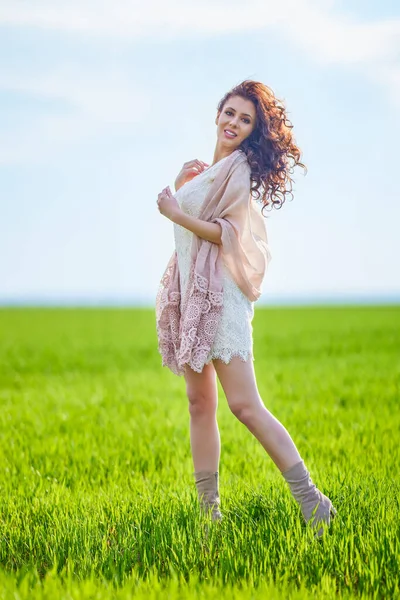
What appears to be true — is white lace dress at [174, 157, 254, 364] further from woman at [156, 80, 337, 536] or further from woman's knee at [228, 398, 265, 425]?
woman's knee at [228, 398, 265, 425]

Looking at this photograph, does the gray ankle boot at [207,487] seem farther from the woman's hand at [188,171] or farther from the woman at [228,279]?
the woman's hand at [188,171]

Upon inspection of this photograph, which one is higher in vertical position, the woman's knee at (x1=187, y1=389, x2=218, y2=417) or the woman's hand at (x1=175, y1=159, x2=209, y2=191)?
the woman's hand at (x1=175, y1=159, x2=209, y2=191)

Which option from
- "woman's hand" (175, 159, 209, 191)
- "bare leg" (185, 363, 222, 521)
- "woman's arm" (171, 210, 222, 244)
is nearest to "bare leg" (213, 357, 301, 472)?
"bare leg" (185, 363, 222, 521)

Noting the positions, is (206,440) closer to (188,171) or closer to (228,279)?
(228,279)

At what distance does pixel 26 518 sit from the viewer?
14.0ft

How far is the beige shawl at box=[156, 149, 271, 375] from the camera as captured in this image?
393 centimetres

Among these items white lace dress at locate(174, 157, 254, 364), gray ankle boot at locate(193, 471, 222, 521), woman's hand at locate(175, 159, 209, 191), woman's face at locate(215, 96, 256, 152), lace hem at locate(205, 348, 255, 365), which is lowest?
gray ankle boot at locate(193, 471, 222, 521)

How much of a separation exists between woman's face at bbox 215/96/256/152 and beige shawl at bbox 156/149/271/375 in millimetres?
99

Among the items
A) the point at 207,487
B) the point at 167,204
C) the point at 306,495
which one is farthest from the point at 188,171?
the point at 306,495

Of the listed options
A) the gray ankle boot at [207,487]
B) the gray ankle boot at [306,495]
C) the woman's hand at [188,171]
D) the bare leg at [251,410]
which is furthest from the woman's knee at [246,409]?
the woman's hand at [188,171]

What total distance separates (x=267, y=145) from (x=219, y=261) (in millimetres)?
680

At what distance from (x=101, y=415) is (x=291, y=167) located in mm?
4960

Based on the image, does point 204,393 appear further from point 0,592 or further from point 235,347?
point 0,592

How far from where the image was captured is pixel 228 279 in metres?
4.00
